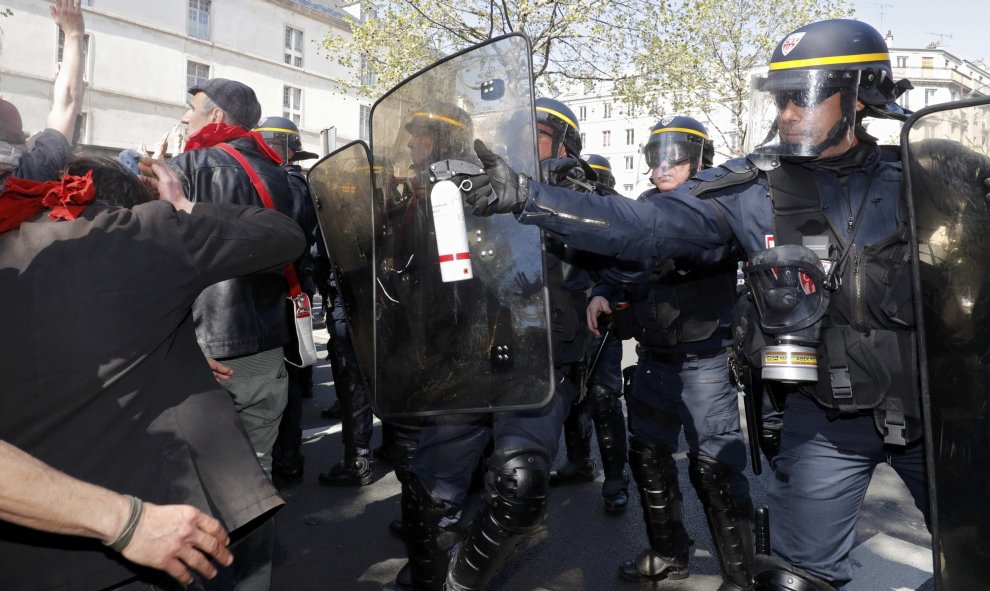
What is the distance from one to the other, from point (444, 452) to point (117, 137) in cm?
2473

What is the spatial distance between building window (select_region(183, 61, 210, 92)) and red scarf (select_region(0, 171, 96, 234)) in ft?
87.3

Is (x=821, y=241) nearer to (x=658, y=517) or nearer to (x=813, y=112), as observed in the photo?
(x=813, y=112)

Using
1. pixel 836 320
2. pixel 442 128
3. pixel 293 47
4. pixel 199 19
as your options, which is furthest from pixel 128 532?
pixel 293 47

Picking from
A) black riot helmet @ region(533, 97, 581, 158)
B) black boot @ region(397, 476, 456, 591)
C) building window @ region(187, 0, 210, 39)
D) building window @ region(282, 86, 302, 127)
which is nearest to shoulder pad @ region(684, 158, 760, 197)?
black riot helmet @ region(533, 97, 581, 158)

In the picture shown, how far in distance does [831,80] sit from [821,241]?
473 millimetres

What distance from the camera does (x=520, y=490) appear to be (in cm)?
247

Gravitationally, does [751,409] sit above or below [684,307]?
below

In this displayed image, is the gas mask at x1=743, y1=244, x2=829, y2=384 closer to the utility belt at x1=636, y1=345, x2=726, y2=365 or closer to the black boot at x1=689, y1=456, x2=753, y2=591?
the black boot at x1=689, y1=456, x2=753, y2=591

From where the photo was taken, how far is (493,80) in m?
2.27

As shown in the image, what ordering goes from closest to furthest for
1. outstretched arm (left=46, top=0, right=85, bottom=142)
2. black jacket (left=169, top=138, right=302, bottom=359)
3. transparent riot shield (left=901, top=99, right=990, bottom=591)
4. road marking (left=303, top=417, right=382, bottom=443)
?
transparent riot shield (left=901, top=99, right=990, bottom=591), outstretched arm (left=46, top=0, right=85, bottom=142), black jacket (left=169, top=138, right=302, bottom=359), road marking (left=303, top=417, right=382, bottom=443)

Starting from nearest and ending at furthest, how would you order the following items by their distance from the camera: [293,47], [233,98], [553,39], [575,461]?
[233,98], [575,461], [553,39], [293,47]

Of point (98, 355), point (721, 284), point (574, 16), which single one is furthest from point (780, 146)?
point (574, 16)

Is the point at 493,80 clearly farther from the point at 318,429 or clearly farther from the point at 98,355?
the point at 318,429

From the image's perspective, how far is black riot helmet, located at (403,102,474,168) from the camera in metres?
2.32
